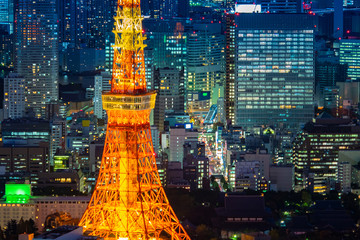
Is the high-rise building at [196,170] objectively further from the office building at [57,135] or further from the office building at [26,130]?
the office building at [26,130]

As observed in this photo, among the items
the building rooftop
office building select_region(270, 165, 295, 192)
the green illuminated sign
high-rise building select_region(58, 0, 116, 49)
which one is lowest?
office building select_region(270, 165, 295, 192)

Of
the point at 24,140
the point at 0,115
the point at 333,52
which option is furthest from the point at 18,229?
the point at 333,52

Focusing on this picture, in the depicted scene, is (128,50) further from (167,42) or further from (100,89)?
(167,42)

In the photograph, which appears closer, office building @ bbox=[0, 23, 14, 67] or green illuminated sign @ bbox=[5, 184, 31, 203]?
green illuminated sign @ bbox=[5, 184, 31, 203]

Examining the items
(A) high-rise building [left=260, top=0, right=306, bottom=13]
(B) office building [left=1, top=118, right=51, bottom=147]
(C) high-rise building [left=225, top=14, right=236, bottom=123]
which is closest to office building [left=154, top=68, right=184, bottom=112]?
(C) high-rise building [left=225, top=14, right=236, bottom=123]

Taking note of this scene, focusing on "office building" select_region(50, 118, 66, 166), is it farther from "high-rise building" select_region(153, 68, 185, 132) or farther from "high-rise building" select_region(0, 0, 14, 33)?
"high-rise building" select_region(0, 0, 14, 33)

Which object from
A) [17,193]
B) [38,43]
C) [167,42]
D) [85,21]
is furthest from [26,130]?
[85,21]
